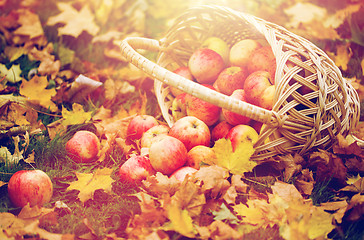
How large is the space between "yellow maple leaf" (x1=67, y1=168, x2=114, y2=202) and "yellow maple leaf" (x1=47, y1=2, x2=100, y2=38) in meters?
1.66

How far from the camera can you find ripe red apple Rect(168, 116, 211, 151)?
1610mm

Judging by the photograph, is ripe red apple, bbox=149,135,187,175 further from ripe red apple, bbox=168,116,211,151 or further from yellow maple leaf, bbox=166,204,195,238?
yellow maple leaf, bbox=166,204,195,238

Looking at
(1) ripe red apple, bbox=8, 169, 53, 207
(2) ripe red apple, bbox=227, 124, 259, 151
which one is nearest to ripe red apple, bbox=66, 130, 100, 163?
(1) ripe red apple, bbox=8, 169, 53, 207

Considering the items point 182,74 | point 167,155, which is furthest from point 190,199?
point 182,74

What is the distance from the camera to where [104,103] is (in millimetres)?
2197

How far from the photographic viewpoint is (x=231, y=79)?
1.76m

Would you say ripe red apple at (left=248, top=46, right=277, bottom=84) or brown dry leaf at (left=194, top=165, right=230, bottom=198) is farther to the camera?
ripe red apple at (left=248, top=46, right=277, bottom=84)

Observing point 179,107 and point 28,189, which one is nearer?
point 28,189

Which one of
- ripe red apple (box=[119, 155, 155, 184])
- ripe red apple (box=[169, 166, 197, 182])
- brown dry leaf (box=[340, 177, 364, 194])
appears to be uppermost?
brown dry leaf (box=[340, 177, 364, 194])

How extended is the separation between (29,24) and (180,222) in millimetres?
2425

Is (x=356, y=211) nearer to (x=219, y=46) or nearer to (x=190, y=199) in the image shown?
(x=190, y=199)

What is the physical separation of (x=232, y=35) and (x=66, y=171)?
1.34 meters

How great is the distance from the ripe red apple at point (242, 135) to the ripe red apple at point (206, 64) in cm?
46

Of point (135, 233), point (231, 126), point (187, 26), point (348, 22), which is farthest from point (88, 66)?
point (348, 22)
